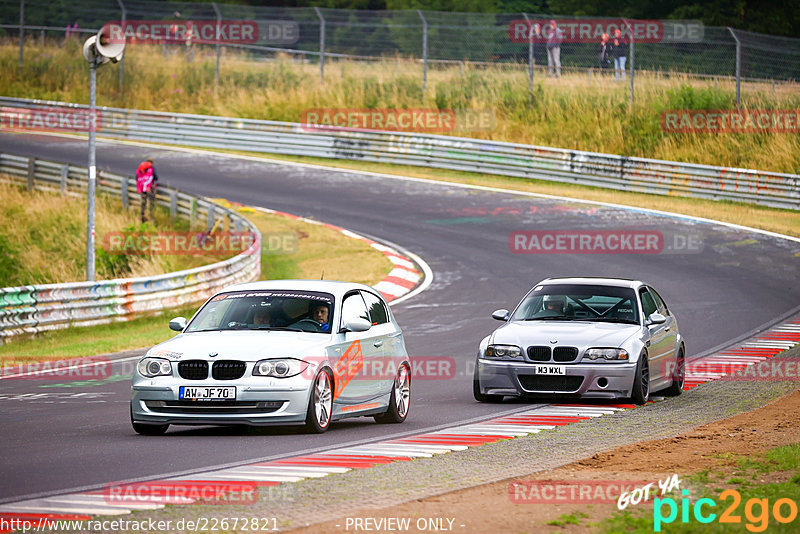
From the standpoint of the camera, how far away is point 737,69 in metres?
36.4

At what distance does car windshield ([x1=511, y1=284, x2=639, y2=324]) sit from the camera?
48.9 ft

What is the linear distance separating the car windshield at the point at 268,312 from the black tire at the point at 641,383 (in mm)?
3833

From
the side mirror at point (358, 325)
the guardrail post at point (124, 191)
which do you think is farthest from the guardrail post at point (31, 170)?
the side mirror at point (358, 325)

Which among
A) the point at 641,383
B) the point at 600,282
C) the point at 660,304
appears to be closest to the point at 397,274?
the point at 660,304

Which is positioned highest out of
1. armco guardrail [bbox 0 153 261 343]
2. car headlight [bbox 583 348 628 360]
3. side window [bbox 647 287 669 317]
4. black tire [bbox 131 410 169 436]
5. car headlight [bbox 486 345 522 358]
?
side window [bbox 647 287 669 317]

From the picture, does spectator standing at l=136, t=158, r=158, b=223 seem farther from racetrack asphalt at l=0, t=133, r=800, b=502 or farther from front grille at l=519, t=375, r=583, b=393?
front grille at l=519, t=375, r=583, b=393

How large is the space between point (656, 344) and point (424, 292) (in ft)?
33.2

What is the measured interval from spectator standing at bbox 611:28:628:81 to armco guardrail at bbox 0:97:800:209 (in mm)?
3602

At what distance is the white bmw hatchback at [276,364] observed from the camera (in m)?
11.0

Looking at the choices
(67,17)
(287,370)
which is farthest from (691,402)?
(67,17)

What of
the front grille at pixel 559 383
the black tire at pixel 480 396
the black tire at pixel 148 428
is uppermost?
the black tire at pixel 148 428

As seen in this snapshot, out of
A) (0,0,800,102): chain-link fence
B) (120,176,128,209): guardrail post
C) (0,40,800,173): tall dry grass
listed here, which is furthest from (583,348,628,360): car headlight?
(0,40,800,173): tall dry grass

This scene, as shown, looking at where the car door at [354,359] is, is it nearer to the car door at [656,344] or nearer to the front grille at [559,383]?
the front grille at [559,383]

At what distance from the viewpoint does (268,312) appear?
12078 millimetres
